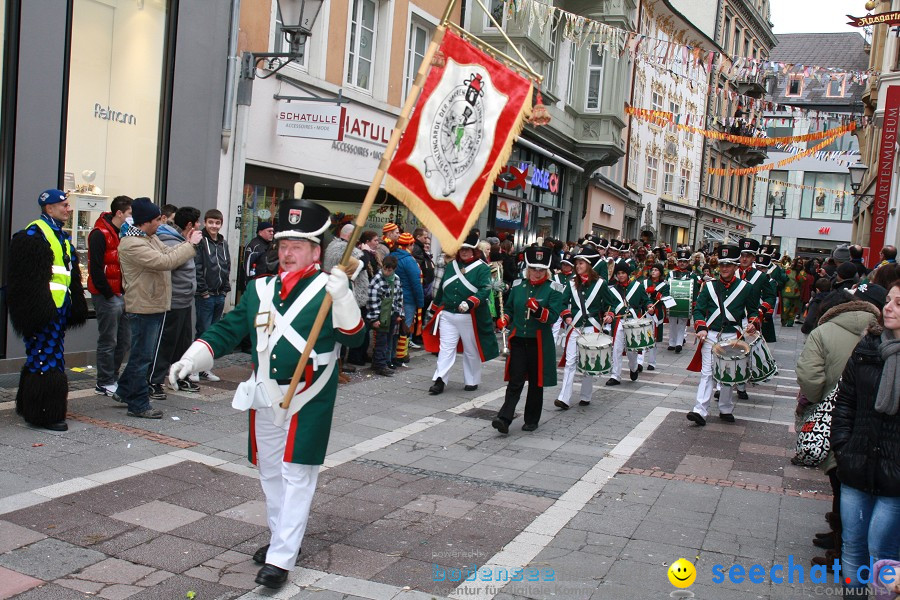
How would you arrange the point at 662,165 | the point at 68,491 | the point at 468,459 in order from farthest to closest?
the point at 662,165 → the point at 468,459 → the point at 68,491

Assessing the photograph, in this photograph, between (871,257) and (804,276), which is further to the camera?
(804,276)

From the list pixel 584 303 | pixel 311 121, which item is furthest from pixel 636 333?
pixel 311 121

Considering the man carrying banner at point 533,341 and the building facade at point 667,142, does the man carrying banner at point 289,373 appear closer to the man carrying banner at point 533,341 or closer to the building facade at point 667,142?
the man carrying banner at point 533,341

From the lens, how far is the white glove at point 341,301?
14.5 feet

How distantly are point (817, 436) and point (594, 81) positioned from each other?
24.1m

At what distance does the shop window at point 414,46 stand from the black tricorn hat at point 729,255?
8.40 m

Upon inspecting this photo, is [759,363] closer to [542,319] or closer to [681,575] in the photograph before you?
[542,319]

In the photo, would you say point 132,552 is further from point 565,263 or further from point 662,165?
point 662,165

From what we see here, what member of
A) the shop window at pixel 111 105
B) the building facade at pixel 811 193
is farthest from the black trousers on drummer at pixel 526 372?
the building facade at pixel 811 193

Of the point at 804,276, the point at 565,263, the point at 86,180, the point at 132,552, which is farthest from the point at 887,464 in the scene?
the point at 804,276

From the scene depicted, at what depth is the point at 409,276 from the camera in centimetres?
1227

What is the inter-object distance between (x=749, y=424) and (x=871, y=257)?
1104 cm

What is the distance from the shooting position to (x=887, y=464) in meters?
4.38

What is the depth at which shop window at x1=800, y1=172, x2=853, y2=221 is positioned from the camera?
2308 inches
